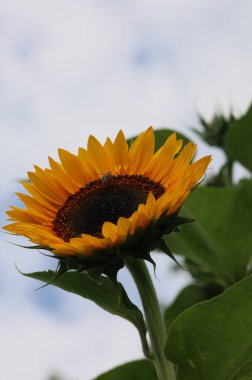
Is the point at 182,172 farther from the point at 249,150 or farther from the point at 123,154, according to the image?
the point at 249,150

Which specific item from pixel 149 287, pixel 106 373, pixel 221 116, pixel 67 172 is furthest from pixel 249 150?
pixel 149 287

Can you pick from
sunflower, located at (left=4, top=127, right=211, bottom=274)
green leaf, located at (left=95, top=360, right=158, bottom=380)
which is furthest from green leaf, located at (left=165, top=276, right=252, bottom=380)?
green leaf, located at (left=95, top=360, right=158, bottom=380)

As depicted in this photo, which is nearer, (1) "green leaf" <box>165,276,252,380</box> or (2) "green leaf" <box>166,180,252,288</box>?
(1) "green leaf" <box>165,276,252,380</box>

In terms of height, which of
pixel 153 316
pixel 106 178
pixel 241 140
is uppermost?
pixel 106 178

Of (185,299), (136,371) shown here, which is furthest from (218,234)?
(136,371)

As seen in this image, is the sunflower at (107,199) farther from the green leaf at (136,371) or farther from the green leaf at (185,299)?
the green leaf at (185,299)

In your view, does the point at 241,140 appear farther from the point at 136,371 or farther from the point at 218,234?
the point at 136,371

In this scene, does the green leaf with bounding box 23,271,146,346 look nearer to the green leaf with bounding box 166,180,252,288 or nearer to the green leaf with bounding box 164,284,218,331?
the green leaf with bounding box 166,180,252,288
